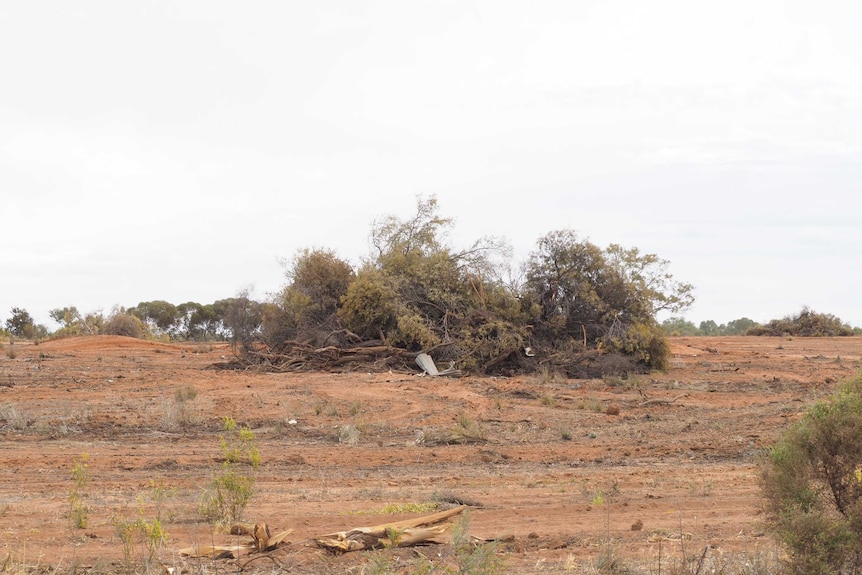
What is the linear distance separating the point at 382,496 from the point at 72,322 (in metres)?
53.8

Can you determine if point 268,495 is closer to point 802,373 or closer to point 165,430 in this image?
point 165,430

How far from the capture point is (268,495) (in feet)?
35.0

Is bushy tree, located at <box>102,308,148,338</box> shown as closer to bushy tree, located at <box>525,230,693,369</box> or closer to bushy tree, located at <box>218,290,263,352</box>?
bushy tree, located at <box>218,290,263,352</box>

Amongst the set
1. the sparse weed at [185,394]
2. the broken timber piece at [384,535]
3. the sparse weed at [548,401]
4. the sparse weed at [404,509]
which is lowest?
the sparse weed at [404,509]

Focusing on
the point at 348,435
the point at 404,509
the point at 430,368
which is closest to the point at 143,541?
the point at 404,509

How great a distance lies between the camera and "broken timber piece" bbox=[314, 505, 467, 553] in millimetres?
7500

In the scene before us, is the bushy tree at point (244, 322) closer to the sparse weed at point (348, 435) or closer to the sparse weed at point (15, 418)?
the sparse weed at point (15, 418)

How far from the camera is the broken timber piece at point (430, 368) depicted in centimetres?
2605

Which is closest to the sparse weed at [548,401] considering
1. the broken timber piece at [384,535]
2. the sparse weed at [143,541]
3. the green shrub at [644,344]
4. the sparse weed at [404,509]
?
the green shrub at [644,344]

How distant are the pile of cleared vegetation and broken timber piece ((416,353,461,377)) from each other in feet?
0.99

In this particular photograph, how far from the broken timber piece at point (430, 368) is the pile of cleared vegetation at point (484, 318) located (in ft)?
0.99

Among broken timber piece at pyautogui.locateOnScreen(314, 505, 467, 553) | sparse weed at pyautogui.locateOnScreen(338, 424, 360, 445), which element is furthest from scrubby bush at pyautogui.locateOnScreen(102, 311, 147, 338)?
broken timber piece at pyautogui.locateOnScreen(314, 505, 467, 553)

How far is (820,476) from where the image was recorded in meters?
6.96

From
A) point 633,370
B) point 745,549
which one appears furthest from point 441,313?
point 745,549
